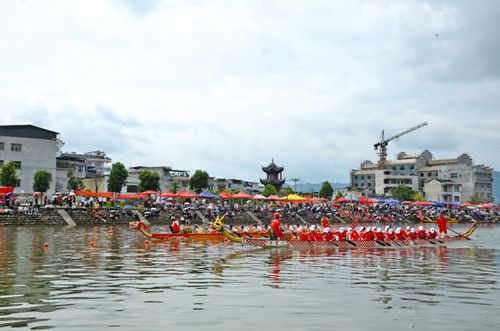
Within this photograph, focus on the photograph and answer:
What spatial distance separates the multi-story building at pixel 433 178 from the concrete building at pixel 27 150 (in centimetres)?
6686

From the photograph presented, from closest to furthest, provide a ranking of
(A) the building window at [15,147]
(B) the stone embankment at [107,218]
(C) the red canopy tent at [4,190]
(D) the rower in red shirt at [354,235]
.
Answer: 1. (D) the rower in red shirt at [354,235]
2. (B) the stone embankment at [107,218]
3. (C) the red canopy tent at [4,190]
4. (A) the building window at [15,147]

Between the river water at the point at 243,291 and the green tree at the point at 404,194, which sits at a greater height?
the green tree at the point at 404,194

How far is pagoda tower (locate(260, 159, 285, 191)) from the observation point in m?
100

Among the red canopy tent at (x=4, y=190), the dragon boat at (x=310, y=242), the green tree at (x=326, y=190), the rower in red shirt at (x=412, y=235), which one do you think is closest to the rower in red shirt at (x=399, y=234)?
the dragon boat at (x=310, y=242)

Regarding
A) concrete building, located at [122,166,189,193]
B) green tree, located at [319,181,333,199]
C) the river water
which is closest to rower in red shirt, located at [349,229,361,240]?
the river water

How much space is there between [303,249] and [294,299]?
14.3 meters

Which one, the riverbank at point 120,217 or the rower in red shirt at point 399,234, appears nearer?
the rower in red shirt at point 399,234

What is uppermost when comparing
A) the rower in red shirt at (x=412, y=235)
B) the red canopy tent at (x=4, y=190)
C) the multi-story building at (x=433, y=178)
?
the multi-story building at (x=433, y=178)

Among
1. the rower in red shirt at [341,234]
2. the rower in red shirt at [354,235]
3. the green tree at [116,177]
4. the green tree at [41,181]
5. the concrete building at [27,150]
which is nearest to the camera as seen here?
the rower in red shirt at [341,234]

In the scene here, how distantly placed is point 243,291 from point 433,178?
113 meters

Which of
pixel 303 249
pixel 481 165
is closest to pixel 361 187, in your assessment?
pixel 481 165

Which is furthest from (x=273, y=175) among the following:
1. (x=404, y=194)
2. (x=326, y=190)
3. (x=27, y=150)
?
(x=27, y=150)

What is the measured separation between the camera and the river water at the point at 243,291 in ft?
32.7

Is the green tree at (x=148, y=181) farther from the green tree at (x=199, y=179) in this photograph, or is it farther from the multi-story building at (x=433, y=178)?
the multi-story building at (x=433, y=178)
